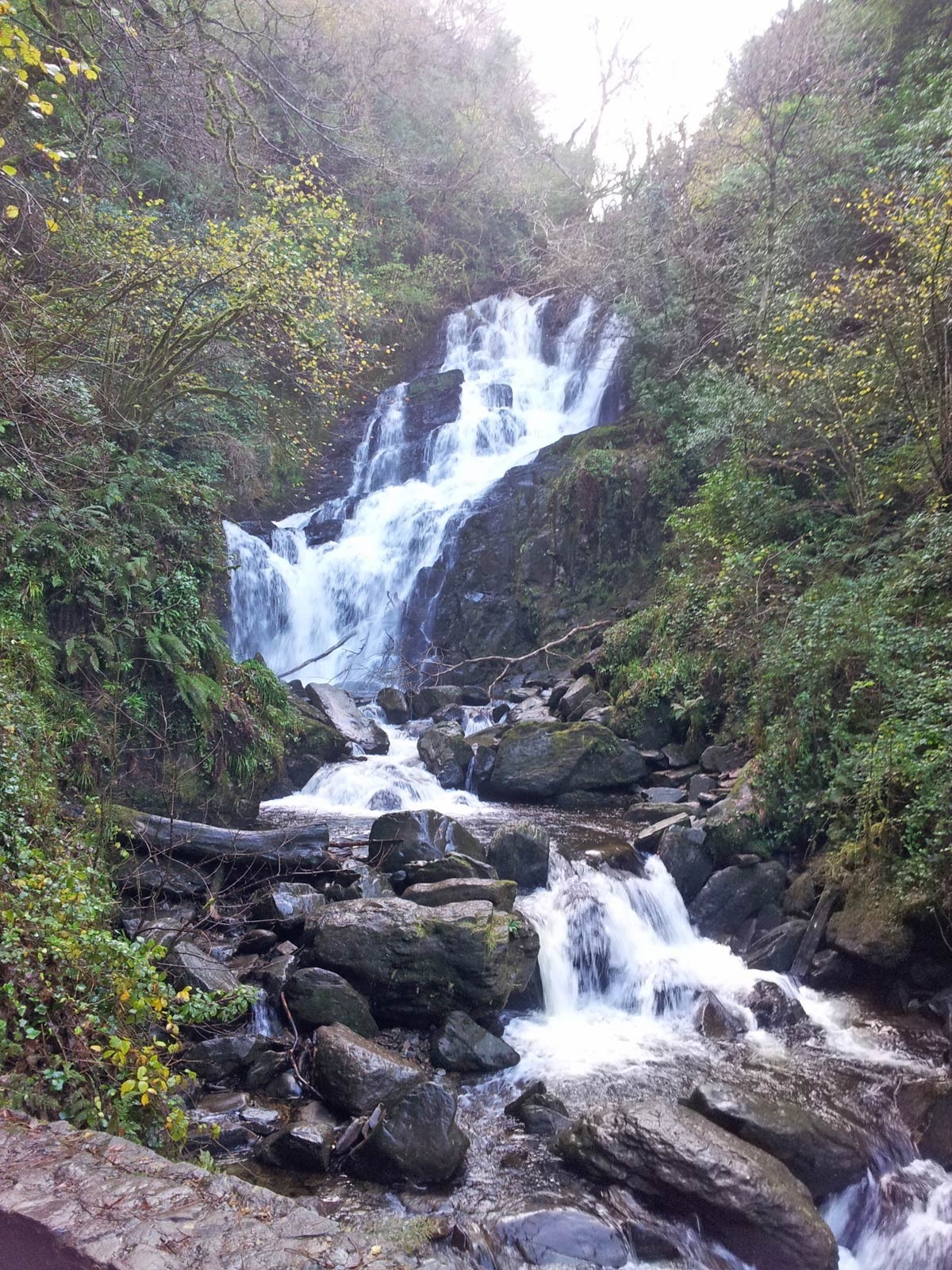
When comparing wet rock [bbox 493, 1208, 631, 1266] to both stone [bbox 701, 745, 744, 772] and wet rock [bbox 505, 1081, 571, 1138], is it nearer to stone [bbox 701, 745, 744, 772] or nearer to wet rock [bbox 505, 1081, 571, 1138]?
wet rock [bbox 505, 1081, 571, 1138]

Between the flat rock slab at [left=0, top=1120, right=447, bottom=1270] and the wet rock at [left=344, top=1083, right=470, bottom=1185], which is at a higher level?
the flat rock slab at [left=0, top=1120, right=447, bottom=1270]

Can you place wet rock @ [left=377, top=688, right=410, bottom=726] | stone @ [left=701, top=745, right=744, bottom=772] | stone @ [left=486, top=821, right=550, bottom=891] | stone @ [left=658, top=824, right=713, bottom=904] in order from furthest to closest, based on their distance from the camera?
wet rock @ [left=377, top=688, right=410, bottom=726]
stone @ [left=701, top=745, right=744, bottom=772]
stone @ [left=658, top=824, right=713, bottom=904]
stone @ [left=486, top=821, right=550, bottom=891]

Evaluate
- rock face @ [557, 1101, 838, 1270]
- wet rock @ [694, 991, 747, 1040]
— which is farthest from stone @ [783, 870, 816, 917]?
rock face @ [557, 1101, 838, 1270]

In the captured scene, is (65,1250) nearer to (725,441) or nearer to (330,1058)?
(330,1058)

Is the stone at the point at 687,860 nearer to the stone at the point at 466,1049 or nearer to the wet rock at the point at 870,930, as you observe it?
the wet rock at the point at 870,930

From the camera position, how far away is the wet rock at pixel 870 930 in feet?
22.2

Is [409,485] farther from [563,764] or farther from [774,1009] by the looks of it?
[774,1009]

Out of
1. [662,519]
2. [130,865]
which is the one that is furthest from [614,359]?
[130,865]

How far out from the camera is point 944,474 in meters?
8.85

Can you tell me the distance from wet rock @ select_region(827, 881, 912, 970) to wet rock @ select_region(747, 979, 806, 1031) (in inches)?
29.3

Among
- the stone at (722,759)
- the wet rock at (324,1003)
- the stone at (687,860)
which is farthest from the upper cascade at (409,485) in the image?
the wet rock at (324,1003)

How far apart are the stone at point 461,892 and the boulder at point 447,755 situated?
4.23 meters

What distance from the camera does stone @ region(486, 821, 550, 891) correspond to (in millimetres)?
8344

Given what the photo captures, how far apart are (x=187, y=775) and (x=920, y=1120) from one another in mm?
7852
